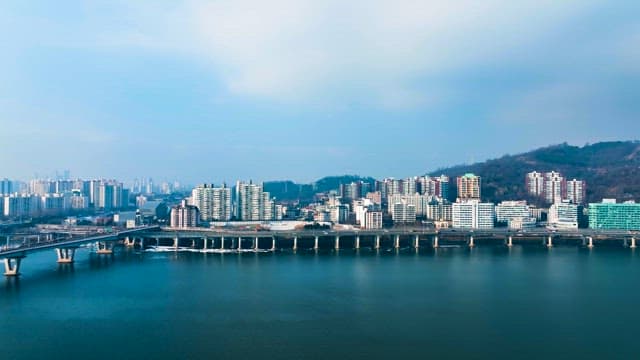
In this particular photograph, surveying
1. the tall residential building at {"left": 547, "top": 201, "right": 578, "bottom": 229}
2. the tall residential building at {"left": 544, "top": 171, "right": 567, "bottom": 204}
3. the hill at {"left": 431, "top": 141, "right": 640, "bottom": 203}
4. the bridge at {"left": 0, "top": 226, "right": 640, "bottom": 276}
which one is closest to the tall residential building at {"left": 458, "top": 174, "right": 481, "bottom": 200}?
the hill at {"left": 431, "top": 141, "right": 640, "bottom": 203}

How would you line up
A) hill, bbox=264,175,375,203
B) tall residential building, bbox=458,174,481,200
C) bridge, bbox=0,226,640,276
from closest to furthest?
1. bridge, bbox=0,226,640,276
2. tall residential building, bbox=458,174,481,200
3. hill, bbox=264,175,375,203

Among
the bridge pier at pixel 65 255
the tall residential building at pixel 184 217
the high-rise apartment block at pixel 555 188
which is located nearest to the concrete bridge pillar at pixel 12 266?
the bridge pier at pixel 65 255

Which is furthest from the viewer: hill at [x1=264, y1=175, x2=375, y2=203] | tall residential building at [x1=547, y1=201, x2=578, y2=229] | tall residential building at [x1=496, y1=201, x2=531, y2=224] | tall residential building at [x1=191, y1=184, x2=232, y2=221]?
hill at [x1=264, y1=175, x2=375, y2=203]

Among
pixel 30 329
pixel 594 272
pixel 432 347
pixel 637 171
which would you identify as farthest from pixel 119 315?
pixel 637 171

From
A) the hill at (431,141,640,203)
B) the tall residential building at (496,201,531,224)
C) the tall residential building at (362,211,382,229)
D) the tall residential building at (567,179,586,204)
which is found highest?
the hill at (431,141,640,203)

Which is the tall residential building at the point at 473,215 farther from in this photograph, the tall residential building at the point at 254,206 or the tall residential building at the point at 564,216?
the tall residential building at the point at 254,206

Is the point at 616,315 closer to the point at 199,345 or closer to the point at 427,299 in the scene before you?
the point at 427,299

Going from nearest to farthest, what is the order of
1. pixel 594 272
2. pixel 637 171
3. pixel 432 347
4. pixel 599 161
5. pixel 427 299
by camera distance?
1. pixel 432 347
2. pixel 427 299
3. pixel 594 272
4. pixel 637 171
5. pixel 599 161

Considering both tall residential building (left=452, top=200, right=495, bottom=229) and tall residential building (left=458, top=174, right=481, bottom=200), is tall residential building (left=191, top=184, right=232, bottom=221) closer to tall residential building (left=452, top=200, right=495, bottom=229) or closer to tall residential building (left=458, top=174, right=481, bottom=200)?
tall residential building (left=452, top=200, right=495, bottom=229)
